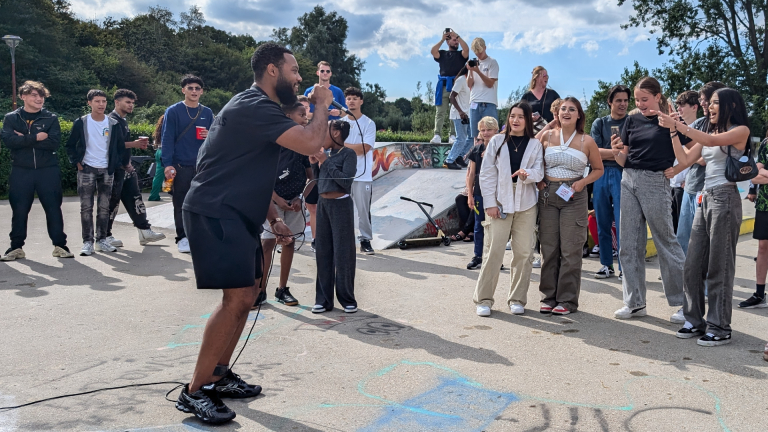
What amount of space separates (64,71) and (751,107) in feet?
126

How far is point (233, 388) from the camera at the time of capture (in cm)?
366

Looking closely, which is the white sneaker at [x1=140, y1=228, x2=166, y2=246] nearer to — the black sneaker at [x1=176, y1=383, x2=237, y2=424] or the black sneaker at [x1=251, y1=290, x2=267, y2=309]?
the black sneaker at [x1=251, y1=290, x2=267, y2=309]

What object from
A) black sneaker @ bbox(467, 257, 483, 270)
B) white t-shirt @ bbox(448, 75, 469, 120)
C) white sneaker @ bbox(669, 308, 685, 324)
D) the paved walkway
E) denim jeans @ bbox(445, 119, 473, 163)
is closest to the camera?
the paved walkway

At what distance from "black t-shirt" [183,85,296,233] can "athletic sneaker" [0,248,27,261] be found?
19.1 ft

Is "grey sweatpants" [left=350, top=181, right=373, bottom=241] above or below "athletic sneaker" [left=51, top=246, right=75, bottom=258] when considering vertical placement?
above

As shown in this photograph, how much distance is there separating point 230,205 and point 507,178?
10.1 feet

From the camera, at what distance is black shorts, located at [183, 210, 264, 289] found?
10.9ft

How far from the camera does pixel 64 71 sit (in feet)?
127

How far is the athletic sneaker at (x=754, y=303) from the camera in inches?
233

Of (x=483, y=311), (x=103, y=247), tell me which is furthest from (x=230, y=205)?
(x=103, y=247)

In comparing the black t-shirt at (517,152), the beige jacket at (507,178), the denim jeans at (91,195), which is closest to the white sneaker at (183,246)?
the denim jeans at (91,195)

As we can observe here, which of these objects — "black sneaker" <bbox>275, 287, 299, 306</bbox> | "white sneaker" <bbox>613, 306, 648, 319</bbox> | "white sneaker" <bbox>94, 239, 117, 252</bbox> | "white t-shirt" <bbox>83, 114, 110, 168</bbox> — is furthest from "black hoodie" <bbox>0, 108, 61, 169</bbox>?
"white sneaker" <bbox>613, 306, 648, 319</bbox>

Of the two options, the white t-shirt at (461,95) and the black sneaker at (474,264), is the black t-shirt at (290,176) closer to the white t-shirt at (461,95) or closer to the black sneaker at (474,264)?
the black sneaker at (474,264)

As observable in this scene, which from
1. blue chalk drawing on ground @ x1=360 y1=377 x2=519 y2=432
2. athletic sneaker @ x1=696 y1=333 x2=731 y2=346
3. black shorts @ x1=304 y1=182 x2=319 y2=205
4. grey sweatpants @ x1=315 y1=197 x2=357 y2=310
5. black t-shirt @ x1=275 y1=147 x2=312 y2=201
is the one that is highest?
black t-shirt @ x1=275 y1=147 x2=312 y2=201
